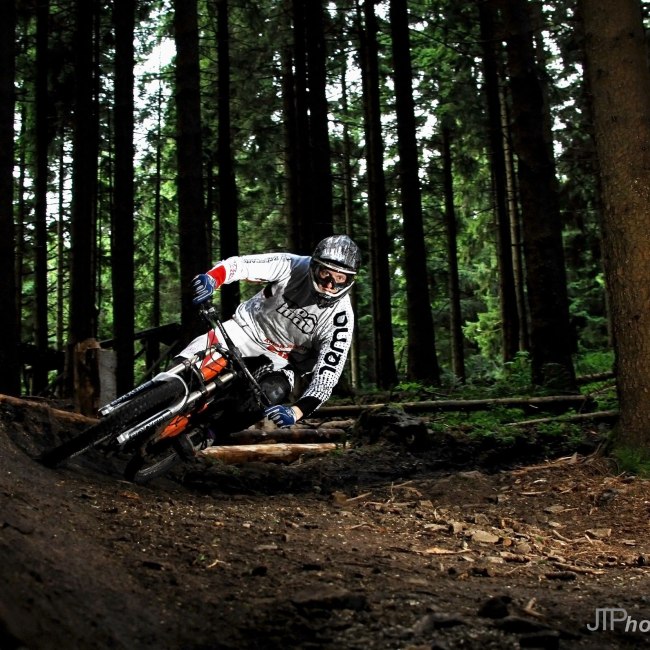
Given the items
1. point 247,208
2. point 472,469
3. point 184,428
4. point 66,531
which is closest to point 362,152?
point 247,208

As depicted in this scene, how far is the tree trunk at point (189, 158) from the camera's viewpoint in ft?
41.4

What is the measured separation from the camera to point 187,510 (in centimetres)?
599

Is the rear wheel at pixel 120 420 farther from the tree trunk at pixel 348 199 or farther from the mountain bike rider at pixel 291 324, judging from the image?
the tree trunk at pixel 348 199

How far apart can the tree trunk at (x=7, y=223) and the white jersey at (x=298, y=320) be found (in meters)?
5.80

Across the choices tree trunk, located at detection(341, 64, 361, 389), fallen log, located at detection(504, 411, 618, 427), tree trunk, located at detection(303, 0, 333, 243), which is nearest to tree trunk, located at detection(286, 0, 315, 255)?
tree trunk, located at detection(303, 0, 333, 243)

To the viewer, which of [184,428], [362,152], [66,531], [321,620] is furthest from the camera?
[362,152]

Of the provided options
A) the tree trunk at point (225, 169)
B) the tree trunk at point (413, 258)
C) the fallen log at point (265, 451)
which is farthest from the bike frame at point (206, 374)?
the tree trunk at point (225, 169)

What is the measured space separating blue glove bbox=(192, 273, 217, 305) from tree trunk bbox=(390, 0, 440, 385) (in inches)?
446

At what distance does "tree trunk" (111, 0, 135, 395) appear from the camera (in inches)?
544

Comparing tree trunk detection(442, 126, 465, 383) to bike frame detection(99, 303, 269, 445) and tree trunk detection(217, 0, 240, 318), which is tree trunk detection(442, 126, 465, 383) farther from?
bike frame detection(99, 303, 269, 445)

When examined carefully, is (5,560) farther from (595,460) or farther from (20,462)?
(595,460)

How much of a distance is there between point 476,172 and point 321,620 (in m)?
23.7

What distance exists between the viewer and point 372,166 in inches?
859

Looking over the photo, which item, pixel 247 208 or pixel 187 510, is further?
pixel 247 208
